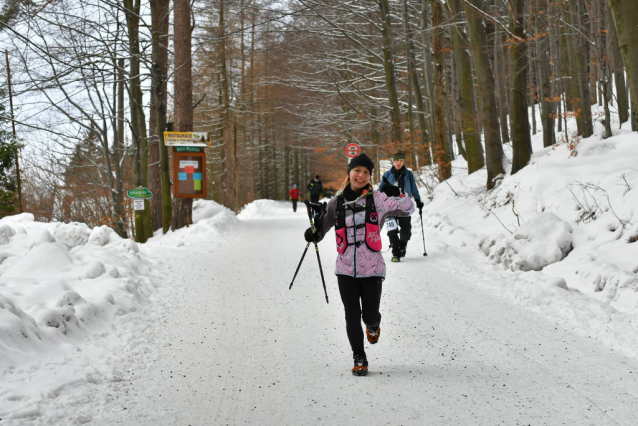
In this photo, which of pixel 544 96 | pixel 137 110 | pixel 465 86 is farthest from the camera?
pixel 465 86

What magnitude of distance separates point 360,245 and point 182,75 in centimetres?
1244

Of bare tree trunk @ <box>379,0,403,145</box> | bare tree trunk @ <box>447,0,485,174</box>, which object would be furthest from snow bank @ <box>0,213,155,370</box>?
bare tree trunk @ <box>379,0,403,145</box>

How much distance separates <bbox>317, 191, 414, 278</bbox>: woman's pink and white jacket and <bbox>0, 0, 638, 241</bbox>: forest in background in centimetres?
364

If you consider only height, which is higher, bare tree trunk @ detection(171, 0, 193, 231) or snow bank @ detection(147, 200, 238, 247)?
bare tree trunk @ detection(171, 0, 193, 231)

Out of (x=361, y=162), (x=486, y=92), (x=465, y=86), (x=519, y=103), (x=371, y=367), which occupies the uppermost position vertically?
(x=465, y=86)

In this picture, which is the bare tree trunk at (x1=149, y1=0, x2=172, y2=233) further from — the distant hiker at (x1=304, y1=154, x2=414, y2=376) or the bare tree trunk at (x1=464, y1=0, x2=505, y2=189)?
the distant hiker at (x1=304, y1=154, x2=414, y2=376)

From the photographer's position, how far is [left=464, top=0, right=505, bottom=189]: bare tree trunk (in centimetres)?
1423

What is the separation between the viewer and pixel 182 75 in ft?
51.5

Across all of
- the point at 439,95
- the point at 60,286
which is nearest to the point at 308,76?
the point at 439,95

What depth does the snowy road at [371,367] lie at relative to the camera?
12.6ft

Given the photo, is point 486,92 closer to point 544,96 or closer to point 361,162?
point 544,96

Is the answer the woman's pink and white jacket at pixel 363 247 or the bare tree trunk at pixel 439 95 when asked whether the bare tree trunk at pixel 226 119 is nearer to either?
the bare tree trunk at pixel 439 95

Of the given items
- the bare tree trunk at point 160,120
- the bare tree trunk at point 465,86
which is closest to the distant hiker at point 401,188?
the bare tree trunk at point 465,86

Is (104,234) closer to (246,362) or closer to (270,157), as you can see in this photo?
(246,362)
